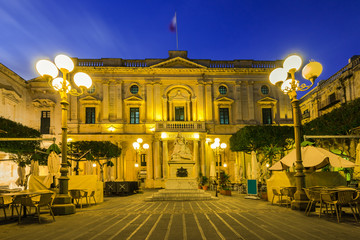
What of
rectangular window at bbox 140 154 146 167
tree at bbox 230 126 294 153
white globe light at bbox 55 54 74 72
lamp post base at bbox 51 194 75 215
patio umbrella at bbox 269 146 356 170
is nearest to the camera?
lamp post base at bbox 51 194 75 215

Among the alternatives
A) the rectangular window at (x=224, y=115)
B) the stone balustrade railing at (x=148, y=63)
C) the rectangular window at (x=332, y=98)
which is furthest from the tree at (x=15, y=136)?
the rectangular window at (x=332, y=98)

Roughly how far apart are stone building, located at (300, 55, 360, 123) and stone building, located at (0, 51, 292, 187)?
3758 mm

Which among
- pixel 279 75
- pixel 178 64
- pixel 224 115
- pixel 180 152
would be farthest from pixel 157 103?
pixel 279 75

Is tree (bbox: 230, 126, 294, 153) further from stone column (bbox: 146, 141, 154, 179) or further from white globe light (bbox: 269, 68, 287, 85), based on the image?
white globe light (bbox: 269, 68, 287, 85)

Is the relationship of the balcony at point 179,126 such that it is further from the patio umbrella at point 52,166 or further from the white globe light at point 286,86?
the white globe light at point 286,86

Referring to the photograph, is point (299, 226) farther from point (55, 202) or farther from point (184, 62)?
point (184, 62)

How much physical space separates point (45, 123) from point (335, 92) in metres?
32.1

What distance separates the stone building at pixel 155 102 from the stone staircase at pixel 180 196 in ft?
53.4

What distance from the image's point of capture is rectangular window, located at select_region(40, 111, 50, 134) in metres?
35.7

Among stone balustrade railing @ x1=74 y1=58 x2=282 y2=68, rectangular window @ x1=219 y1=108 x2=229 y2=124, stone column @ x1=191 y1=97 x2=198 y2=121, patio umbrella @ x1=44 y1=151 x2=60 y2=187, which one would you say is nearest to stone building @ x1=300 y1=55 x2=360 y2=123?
stone balustrade railing @ x1=74 y1=58 x2=282 y2=68

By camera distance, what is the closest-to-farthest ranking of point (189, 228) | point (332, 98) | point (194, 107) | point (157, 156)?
point (189, 228) → point (332, 98) → point (157, 156) → point (194, 107)

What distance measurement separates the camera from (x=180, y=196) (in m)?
17.2

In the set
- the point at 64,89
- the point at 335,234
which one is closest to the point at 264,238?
the point at 335,234

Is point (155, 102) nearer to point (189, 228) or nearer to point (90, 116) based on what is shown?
point (90, 116)
